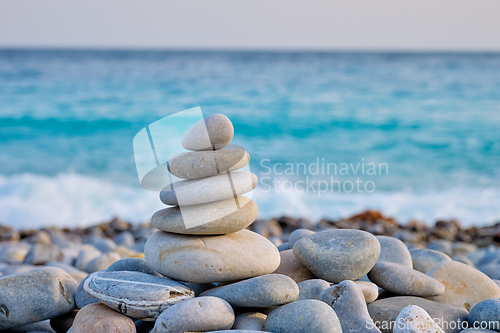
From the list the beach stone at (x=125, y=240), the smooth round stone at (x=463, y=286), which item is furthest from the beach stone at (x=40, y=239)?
the smooth round stone at (x=463, y=286)

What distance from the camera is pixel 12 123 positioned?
632 inches

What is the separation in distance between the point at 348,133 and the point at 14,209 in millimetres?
10851

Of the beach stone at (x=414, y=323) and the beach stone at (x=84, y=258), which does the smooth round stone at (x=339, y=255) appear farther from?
the beach stone at (x=84, y=258)

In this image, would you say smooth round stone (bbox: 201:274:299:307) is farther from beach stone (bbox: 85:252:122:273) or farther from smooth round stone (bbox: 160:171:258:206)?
beach stone (bbox: 85:252:122:273)

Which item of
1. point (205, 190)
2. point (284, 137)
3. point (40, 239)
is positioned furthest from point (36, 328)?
point (284, 137)

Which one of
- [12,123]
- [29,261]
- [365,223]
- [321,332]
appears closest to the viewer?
[321,332]


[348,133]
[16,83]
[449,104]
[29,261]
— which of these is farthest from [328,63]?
[29,261]

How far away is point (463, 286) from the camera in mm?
2963

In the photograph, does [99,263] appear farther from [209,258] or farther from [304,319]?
[304,319]

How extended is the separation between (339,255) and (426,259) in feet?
4.13

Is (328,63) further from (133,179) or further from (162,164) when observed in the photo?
(162,164)

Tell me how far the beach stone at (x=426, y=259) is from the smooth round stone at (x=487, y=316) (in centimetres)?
96

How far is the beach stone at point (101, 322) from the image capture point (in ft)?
7.25

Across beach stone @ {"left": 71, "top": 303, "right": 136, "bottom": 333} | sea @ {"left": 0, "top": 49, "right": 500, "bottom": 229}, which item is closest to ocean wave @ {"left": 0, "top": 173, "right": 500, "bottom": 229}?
sea @ {"left": 0, "top": 49, "right": 500, "bottom": 229}
